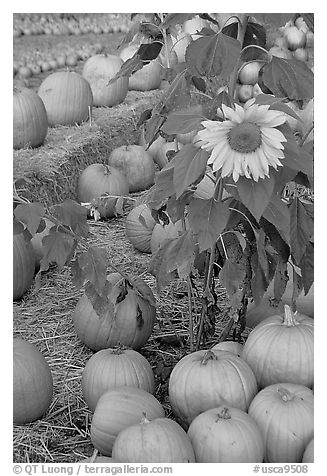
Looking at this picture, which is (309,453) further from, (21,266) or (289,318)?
(21,266)

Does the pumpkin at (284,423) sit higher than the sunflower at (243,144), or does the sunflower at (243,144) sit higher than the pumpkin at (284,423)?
the sunflower at (243,144)

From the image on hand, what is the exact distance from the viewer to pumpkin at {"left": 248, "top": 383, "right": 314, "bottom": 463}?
2.22 m

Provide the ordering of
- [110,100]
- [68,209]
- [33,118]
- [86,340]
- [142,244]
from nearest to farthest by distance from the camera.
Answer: [68,209] < [86,340] < [142,244] < [33,118] < [110,100]

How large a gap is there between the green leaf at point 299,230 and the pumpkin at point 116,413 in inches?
25.8

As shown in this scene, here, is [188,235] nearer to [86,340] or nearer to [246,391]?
[246,391]

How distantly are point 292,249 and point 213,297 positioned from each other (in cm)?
47

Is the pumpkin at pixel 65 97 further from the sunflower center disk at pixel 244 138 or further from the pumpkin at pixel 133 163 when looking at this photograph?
the sunflower center disk at pixel 244 138

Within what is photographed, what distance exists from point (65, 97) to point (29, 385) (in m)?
2.96

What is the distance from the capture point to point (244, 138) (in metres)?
2.00

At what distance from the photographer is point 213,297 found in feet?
9.00

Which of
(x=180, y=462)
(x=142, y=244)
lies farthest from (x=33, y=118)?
(x=180, y=462)

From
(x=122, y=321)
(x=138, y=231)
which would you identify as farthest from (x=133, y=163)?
(x=122, y=321)

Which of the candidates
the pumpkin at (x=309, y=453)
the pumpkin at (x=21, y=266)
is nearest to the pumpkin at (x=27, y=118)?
the pumpkin at (x=21, y=266)

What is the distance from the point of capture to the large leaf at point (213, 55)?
2.12 m
